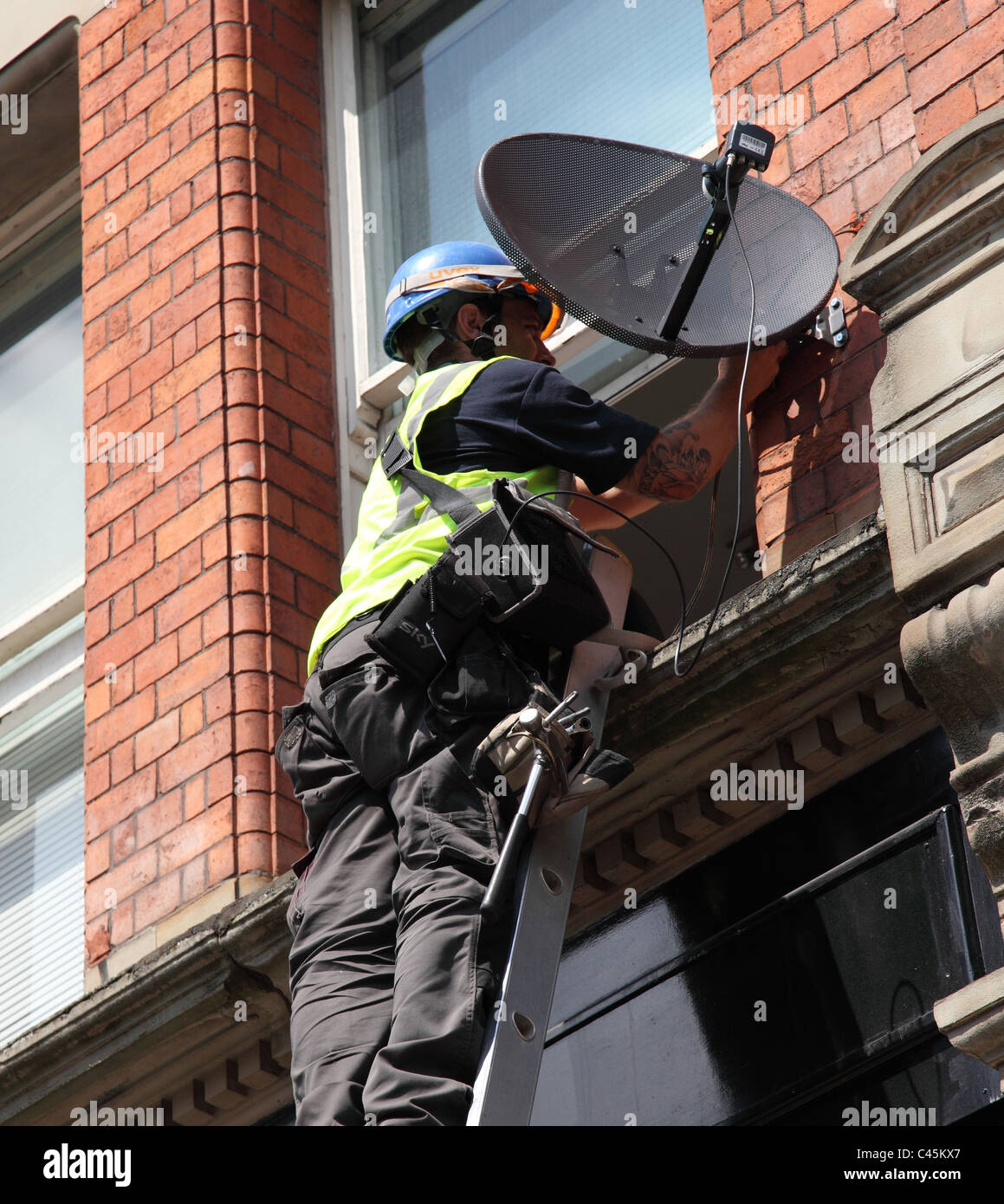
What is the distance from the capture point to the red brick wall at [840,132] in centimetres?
518

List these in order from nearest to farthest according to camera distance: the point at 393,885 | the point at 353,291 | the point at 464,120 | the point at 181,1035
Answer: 1. the point at 393,885
2. the point at 181,1035
3. the point at 353,291
4. the point at 464,120

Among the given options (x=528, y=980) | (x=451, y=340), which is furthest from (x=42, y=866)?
(x=528, y=980)

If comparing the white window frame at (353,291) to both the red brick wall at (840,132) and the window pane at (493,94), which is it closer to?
the window pane at (493,94)

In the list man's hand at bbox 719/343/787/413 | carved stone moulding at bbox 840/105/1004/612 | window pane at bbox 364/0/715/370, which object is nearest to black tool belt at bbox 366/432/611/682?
carved stone moulding at bbox 840/105/1004/612

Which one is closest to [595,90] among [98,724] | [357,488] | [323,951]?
[357,488]

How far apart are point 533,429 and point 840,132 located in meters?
1.43

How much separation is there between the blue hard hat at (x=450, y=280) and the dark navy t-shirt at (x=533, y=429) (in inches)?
19.2

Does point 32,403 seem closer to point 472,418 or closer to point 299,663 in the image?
point 299,663

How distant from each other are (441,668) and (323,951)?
0.69 m

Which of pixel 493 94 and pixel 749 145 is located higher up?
pixel 493 94

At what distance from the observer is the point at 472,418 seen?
4965 mm

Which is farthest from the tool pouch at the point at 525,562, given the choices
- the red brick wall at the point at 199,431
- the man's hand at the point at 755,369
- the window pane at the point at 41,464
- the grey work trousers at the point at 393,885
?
the window pane at the point at 41,464

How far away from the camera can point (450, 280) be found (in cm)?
542

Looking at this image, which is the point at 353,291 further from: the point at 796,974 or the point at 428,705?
the point at 796,974
